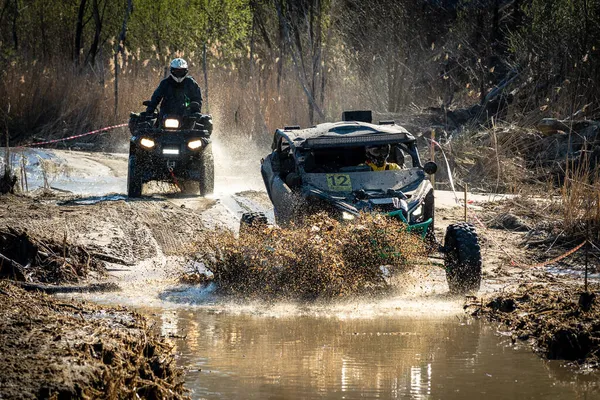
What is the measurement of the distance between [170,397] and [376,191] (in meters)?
4.88

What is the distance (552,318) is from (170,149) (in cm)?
834

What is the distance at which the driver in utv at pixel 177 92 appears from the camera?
15570mm

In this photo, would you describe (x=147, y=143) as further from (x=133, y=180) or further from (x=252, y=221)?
(x=252, y=221)

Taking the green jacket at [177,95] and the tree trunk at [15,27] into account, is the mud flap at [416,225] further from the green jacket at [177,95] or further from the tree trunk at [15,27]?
the tree trunk at [15,27]

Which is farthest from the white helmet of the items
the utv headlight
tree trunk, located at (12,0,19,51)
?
tree trunk, located at (12,0,19,51)

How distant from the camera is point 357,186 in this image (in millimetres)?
10414

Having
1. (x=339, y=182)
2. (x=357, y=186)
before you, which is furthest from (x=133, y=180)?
(x=357, y=186)

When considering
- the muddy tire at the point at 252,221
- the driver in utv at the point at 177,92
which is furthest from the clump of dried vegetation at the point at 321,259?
the driver in utv at the point at 177,92

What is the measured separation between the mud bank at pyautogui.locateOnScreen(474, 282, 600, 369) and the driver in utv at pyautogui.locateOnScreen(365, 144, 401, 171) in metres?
1.99

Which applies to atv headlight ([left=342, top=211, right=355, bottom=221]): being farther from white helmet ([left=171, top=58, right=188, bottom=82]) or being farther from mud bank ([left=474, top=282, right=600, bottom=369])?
white helmet ([left=171, top=58, right=188, bottom=82])

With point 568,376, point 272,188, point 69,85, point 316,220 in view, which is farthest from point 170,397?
point 69,85

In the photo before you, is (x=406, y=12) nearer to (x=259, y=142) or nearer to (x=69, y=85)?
(x=259, y=142)

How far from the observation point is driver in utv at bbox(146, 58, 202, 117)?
15570 millimetres

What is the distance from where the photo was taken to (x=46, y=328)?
20.4ft
